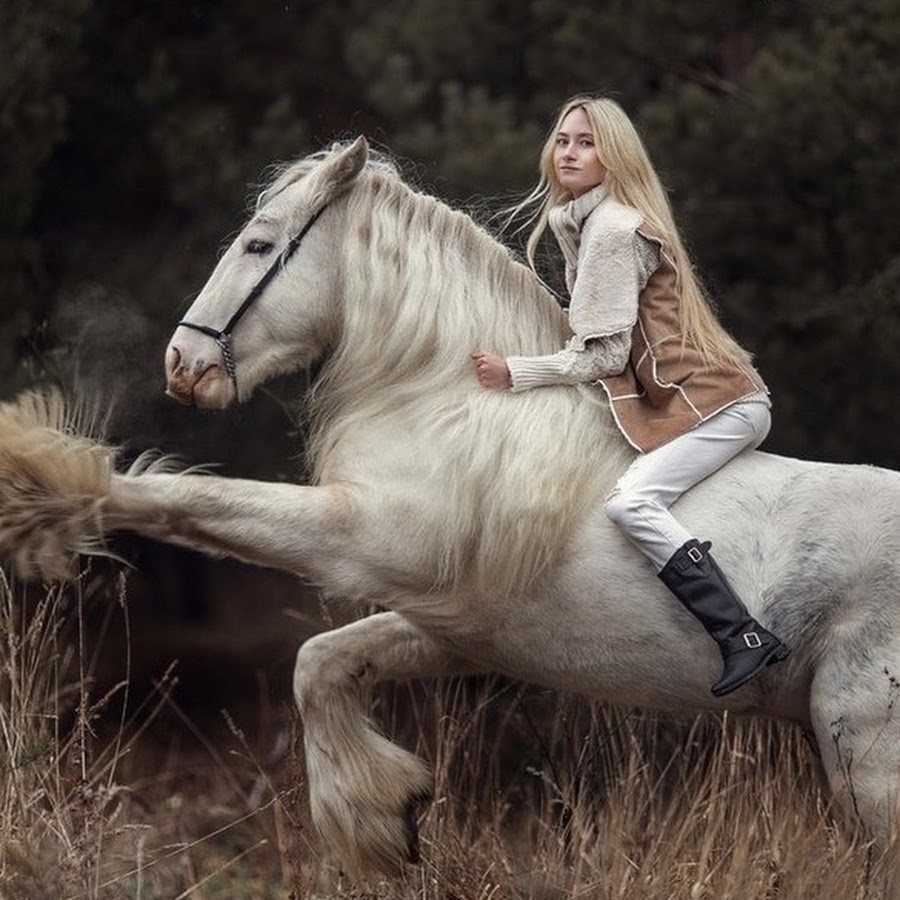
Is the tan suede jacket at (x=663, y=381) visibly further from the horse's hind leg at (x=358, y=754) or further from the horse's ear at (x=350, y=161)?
the horse's hind leg at (x=358, y=754)

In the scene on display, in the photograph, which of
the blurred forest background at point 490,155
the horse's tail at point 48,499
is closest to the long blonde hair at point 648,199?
the horse's tail at point 48,499

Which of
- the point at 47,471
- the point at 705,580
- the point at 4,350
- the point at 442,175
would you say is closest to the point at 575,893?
the point at 705,580

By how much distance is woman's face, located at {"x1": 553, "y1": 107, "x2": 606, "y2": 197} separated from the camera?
493 cm

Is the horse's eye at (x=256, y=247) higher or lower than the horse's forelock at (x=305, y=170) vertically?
lower

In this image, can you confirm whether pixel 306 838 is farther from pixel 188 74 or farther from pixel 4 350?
pixel 188 74

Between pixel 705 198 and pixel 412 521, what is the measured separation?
5.58 metres

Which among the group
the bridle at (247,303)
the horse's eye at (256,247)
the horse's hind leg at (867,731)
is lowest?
the horse's hind leg at (867,731)

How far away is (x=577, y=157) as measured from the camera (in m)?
4.93

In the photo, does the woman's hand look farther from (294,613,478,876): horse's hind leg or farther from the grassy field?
the grassy field

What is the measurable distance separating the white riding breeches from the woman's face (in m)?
0.72

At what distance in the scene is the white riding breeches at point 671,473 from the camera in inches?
183

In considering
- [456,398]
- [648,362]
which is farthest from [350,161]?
[648,362]

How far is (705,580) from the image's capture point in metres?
4.59

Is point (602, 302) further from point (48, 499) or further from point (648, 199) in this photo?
point (48, 499)
